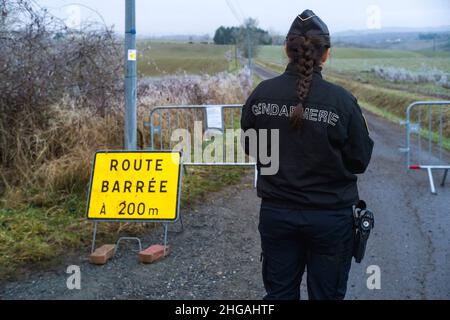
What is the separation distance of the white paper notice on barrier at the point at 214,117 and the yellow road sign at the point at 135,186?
3455 millimetres

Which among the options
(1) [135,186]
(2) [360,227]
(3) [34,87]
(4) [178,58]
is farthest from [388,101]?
(2) [360,227]

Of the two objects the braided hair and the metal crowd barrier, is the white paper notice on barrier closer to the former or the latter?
the metal crowd barrier

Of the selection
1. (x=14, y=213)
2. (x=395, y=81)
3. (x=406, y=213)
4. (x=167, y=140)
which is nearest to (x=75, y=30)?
(x=167, y=140)

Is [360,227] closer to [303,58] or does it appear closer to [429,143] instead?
[303,58]

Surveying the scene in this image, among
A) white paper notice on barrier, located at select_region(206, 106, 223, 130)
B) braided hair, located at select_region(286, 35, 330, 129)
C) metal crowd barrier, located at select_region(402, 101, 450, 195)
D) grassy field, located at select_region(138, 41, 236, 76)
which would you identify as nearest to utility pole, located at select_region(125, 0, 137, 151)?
white paper notice on barrier, located at select_region(206, 106, 223, 130)

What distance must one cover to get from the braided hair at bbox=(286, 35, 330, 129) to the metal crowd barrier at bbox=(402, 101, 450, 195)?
622cm

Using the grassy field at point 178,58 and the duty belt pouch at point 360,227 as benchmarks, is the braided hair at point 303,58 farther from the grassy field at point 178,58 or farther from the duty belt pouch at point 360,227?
the grassy field at point 178,58

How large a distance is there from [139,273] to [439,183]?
5946mm

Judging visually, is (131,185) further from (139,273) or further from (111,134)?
(111,134)

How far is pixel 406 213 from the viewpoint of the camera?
7.44 meters

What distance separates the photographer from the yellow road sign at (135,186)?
6.00 meters

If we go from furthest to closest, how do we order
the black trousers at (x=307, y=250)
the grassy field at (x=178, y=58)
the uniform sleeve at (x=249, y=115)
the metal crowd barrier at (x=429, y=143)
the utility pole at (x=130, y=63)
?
1. the grassy field at (x=178, y=58)
2. the metal crowd barrier at (x=429, y=143)
3. the utility pole at (x=130, y=63)
4. the uniform sleeve at (x=249, y=115)
5. the black trousers at (x=307, y=250)

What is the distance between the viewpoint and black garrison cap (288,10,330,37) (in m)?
3.08

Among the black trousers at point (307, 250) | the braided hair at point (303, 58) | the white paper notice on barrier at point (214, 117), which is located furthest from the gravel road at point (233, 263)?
the braided hair at point (303, 58)
